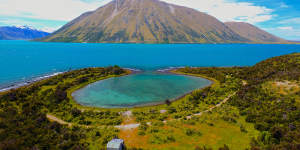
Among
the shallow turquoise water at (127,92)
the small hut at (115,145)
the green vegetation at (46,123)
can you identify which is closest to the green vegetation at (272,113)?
the small hut at (115,145)

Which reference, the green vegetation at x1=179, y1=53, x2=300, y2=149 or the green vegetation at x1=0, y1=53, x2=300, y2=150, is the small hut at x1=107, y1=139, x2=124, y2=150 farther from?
the green vegetation at x1=179, y1=53, x2=300, y2=149

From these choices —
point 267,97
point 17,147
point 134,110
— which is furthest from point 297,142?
point 17,147

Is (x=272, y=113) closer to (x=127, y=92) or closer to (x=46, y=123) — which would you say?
(x=127, y=92)

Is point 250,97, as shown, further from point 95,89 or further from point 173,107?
point 95,89

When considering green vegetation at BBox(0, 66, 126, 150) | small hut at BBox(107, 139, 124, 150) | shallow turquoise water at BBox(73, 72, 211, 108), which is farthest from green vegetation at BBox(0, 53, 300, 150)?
shallow turquoise water at BBox(73, 72, 211, 108)

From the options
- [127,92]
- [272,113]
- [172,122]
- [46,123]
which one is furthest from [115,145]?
[127,92]

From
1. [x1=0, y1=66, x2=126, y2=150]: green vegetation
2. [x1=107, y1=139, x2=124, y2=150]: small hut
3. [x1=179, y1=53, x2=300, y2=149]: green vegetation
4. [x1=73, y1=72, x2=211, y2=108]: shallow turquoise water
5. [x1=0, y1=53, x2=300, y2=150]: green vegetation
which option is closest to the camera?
[x1=107, y1=139, x2=124, y2=150]: small hut

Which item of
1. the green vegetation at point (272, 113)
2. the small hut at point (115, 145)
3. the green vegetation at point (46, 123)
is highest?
the green vegetation at point (272, 113)

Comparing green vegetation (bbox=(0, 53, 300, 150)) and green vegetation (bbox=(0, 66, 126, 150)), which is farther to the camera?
green vegetation (bbox=(0, 53, 300, 150))

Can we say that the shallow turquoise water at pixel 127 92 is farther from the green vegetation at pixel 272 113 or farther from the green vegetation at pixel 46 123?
the green vegetation at pixel 272 113
